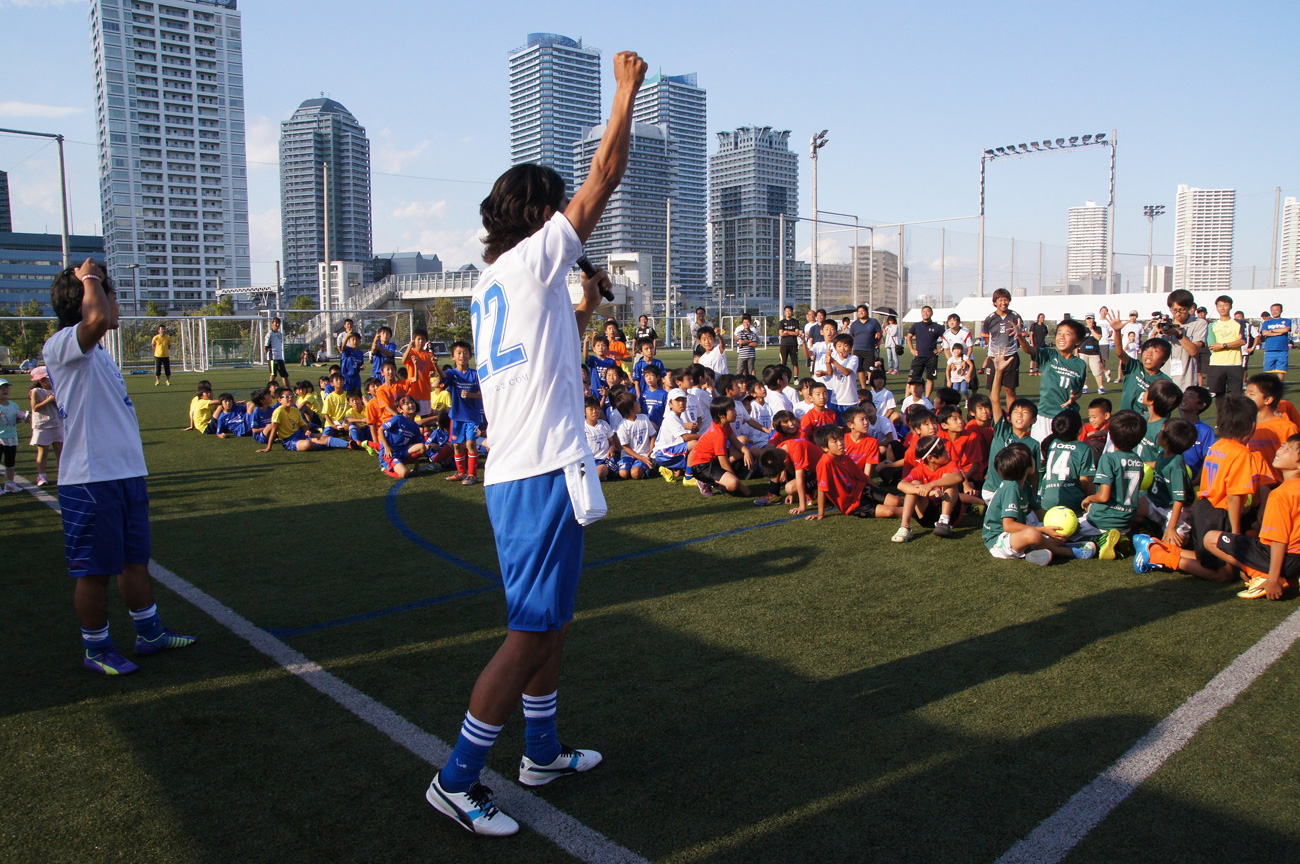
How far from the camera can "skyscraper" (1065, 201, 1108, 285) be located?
133ft

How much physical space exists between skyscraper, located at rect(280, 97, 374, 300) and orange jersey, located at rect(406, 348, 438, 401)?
104427 mm

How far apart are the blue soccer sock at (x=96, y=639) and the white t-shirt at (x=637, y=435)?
19.7ft

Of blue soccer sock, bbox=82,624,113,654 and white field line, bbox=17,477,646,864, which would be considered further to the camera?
blue soccer sock, bbox=82,624,113,654

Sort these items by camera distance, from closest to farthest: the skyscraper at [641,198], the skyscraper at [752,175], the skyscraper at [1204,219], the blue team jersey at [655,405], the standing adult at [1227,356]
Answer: the blue team jersey at [655,405] → the standing adult at [1227,356] → the skyscraper at [1204,219] → the skyscraper at [641,198] → the skyscraper at [752,175]

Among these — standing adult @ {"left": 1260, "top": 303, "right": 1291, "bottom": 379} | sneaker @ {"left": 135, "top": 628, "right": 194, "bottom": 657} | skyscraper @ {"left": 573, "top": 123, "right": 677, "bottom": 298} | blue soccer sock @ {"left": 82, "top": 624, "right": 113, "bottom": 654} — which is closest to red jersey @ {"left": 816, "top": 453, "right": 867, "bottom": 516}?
sneaker @ {"left": 135, "top": 628, "right": 194, "bottom": 657}

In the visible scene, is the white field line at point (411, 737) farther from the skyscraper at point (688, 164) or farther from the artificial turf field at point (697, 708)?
the skyscraper at point (688, 164)

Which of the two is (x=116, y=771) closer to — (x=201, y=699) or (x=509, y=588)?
(x=201, y=699)

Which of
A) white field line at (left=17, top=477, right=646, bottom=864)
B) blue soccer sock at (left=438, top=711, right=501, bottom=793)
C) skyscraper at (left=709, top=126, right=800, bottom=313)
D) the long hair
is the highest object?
skyscraper at (left=709, top=126, right=800, bottom=313)

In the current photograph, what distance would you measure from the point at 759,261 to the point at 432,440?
72.0 metres

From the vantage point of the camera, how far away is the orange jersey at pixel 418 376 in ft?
38.1

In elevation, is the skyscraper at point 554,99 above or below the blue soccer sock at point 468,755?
above

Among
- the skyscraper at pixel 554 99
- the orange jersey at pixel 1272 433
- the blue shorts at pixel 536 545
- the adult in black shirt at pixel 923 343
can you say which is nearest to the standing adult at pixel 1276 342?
the adult in black shirt at pixel 923 343

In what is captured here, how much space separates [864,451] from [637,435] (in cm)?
263

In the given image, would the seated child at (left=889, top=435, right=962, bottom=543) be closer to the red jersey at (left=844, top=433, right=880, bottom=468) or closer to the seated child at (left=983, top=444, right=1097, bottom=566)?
the seated child at (left=983, top=444, right=1097, bottom=566)
